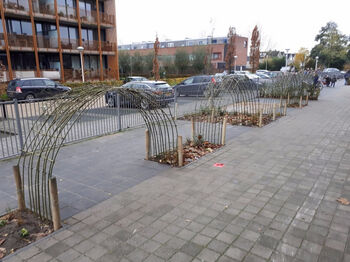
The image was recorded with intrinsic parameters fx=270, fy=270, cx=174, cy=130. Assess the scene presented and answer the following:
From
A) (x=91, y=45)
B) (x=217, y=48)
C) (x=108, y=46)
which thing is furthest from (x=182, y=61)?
(x=217, y=48)

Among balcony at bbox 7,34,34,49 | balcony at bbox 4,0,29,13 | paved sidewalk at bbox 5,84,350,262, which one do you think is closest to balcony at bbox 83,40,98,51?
balcony at bbox 7,34,34,49

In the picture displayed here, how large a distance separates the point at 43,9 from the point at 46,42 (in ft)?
8.87

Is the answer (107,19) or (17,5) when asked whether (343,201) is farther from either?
(107,19)

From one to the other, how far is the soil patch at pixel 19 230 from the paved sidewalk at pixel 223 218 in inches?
6.8

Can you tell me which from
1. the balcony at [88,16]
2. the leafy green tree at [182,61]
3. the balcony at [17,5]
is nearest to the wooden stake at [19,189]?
the balcony at [17,5]

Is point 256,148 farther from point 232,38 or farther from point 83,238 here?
point 232,38

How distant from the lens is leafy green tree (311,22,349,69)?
50.6m

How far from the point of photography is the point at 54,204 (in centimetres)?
338

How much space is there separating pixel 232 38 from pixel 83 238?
120 ft

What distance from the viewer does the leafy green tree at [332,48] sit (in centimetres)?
5056

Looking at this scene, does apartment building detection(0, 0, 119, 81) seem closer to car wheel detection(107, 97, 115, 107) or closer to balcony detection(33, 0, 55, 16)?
Result: balcony detection(33, 0, 55, 16)

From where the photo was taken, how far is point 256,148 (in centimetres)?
700

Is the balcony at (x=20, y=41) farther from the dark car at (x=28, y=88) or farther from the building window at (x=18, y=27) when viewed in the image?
the dark car at (x=28, y=88)

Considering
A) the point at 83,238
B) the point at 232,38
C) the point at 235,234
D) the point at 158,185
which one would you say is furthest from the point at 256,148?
the point at 232,38
